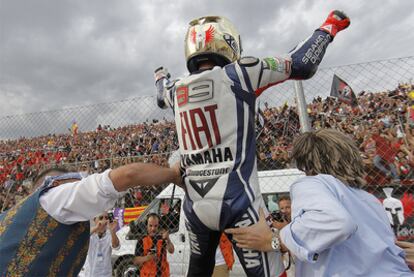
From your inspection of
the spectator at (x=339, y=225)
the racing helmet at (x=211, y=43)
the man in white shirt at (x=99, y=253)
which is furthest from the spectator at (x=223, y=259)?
the spectator at (x=339, y=225)

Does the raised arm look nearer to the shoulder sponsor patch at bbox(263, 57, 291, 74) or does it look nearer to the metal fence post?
the shoulder sponsor patch at bbox(263, 57, 291, 74)

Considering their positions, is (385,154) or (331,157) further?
(385,154)

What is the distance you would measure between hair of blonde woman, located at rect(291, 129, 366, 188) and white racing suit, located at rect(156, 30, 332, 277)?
0.34 m

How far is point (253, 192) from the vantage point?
172 cm

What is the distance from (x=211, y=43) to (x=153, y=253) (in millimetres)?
3455

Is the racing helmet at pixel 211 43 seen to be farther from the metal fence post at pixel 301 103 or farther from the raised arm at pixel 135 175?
the metal fence post at pixel 301 103

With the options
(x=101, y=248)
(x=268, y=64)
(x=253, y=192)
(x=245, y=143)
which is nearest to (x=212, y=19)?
(x=268, y=64)

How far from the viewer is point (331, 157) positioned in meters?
1.45

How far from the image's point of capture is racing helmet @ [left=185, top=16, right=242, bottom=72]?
6.63 ft

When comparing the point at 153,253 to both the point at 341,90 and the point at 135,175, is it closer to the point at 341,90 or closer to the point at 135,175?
the point at 135,175

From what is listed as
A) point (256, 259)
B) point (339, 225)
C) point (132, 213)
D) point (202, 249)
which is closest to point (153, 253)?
point (132, 213)

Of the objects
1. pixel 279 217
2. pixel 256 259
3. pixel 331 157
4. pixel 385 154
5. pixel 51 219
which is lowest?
pixel 279 217

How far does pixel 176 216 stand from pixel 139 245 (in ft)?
3.38

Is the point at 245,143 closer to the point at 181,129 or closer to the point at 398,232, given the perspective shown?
the point at 181,129
